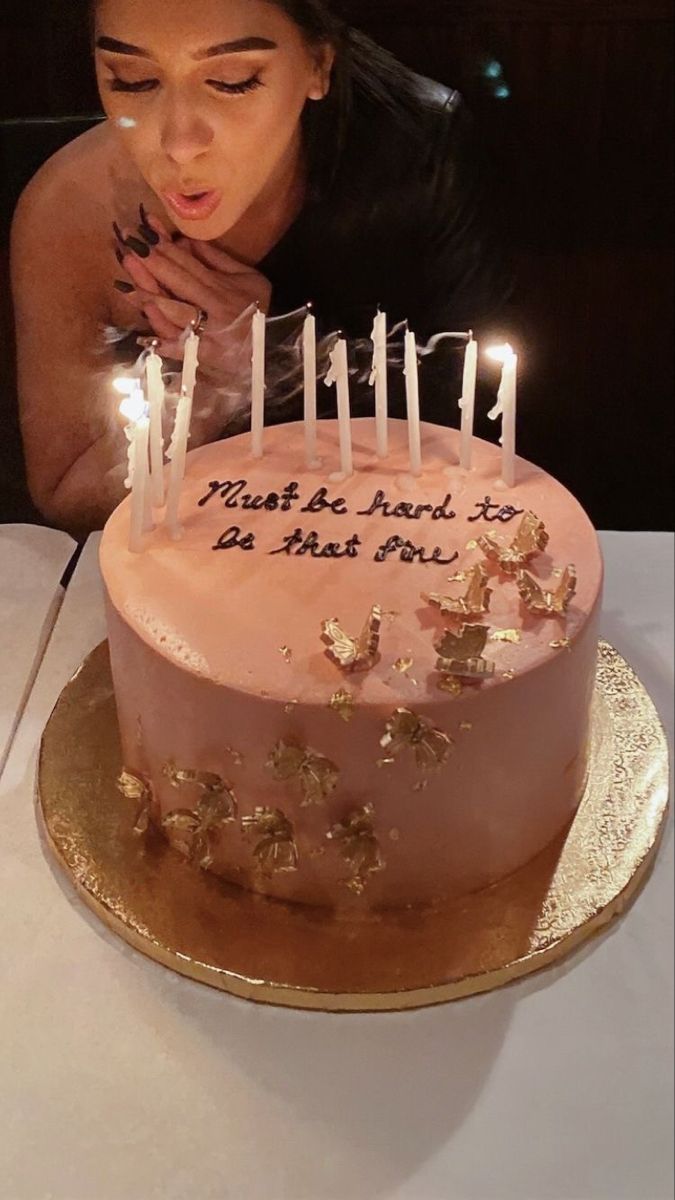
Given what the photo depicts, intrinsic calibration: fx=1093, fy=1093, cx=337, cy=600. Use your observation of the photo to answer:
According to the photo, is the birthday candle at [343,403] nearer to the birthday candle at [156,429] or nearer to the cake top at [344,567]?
the cake top at [344,567]

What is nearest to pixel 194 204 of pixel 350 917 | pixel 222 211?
pixel 222 211

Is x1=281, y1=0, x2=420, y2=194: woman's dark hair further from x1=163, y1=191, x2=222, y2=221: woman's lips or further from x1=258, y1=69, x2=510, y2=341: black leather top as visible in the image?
x1=163, y1=191, x2=222, y2=221: woman's lips

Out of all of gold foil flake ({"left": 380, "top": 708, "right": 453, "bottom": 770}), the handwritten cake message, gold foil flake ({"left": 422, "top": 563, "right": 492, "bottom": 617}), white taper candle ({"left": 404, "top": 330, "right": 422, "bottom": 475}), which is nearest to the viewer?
gold foil flake ({"left": 380, "top": 708, "right": 453, "bottom": 770})

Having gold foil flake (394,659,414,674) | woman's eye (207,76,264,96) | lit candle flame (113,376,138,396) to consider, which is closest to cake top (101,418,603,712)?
gold foil flake (394,659,414,674)

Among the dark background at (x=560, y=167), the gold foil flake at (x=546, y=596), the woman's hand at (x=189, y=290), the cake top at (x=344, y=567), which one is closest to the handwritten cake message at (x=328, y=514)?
the cake top at (x=344, y=567)

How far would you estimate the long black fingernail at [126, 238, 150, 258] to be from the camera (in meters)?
1.32

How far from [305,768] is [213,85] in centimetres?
73

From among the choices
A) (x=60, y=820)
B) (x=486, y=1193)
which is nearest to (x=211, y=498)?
(x=60, y=820)

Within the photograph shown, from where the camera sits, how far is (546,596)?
1104 mm

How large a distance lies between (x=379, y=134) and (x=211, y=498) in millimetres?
488

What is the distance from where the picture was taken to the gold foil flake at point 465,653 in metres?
1.00

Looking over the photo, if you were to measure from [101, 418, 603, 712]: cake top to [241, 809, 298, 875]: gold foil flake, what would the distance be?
0.13m

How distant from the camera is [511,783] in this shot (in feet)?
3.61

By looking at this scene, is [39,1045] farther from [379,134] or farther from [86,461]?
[379,134]
